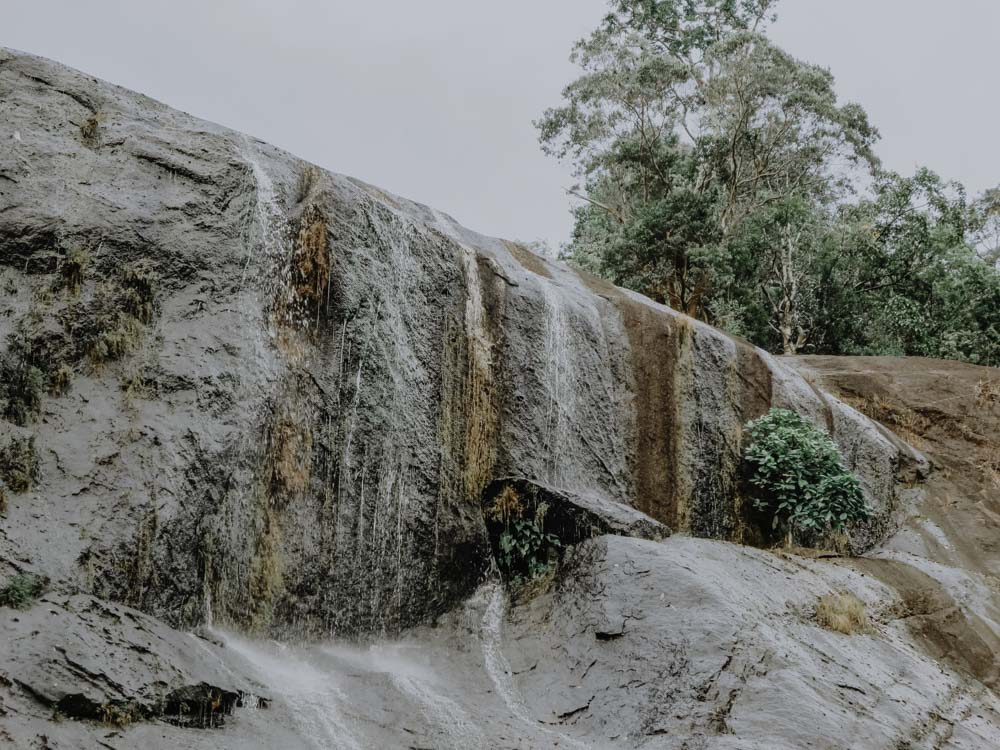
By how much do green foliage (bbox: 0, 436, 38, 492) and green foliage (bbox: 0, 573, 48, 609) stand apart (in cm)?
101

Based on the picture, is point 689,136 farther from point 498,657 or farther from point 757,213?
point 498,657

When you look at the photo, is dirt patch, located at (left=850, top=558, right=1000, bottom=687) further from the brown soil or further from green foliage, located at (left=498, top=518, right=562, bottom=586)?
green foliage, located at (left=498, top=518, right=562, bottom=586)

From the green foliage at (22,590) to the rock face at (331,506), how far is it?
13 cm

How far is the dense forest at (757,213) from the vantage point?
25.3m

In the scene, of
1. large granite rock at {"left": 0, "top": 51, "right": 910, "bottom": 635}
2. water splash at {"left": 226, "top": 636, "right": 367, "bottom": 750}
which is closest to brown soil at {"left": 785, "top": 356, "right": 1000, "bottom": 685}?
large granite rock at {"left": 0, "top": 51, "right": 910, "bottom": 635}

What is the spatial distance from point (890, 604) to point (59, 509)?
9.83m

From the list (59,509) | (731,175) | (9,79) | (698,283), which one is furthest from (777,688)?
(731,175)

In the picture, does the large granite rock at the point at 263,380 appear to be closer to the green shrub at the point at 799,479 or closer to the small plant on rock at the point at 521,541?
the small plant on rock at the point at 521,541

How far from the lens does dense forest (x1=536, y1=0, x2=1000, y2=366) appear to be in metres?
25.3

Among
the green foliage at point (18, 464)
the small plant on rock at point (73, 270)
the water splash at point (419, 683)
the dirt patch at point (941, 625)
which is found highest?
the small plant on rock at point (73, 270)

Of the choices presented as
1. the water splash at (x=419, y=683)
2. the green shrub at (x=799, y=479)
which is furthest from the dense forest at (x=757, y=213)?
the water splash at (x=419, y=683)

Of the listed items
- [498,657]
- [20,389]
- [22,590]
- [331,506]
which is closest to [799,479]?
[498,657]

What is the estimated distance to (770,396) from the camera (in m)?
16.0

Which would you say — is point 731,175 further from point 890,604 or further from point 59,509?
point 59,509
